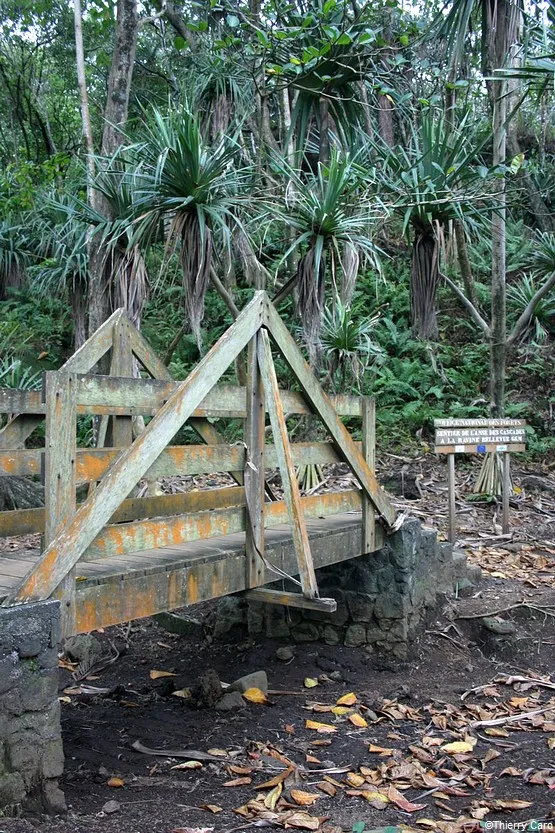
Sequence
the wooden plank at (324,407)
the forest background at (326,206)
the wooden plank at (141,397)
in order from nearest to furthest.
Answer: the wooden plank at (141,397)
the wooden plank at (324,407)
the forest background at (326,206)

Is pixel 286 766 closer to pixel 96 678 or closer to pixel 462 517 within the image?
pixel 96 678

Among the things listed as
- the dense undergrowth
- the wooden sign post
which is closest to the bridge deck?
the wooden sign post

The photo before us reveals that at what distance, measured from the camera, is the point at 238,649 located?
636 cm

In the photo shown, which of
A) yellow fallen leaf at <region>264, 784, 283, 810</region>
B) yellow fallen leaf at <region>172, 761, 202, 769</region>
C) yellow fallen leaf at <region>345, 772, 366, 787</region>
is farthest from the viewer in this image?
yellow fallen leaf at <region>172, 761, 202, 769</region>

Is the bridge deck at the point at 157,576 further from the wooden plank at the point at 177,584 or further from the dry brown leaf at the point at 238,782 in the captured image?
the dry brown leaf at the point at 238,782

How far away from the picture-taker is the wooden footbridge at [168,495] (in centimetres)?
335

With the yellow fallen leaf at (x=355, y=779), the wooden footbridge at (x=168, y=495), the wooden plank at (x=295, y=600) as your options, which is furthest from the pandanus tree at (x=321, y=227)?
the yellow fallen leaf at (x=355, y=779)

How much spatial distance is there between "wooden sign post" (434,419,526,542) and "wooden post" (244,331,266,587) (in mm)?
3684

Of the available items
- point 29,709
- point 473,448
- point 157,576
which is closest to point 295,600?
point 157,576

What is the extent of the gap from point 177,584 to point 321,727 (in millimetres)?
1609

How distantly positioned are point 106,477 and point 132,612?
2.62ft

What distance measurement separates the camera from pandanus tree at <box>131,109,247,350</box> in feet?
21.7

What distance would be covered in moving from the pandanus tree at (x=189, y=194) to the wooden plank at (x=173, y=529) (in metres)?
2.35

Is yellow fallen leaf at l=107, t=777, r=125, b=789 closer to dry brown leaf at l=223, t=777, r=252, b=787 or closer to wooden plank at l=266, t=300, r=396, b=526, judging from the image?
dry brown leaf at l=223, t=777, r=252, b=787
